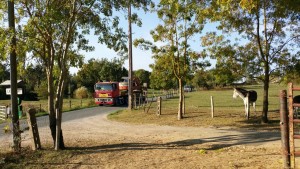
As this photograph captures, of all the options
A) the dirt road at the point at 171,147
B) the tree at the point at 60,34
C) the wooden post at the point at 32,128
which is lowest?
the dirt road at the point at 171,147

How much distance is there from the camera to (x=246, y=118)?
62.7ft

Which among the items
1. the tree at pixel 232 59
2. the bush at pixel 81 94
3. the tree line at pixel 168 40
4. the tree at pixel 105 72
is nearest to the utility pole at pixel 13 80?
the tree line at pixel 168 40

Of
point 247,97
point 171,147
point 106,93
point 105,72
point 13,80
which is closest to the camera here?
point 13,80

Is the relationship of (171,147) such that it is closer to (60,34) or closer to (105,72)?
(60,34)

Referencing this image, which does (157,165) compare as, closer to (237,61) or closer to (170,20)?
(237,61)

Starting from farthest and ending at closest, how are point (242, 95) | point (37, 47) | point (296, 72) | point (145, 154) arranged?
point (242, 95)
point (296, 72)
point (37, 47)
point (145, 154)

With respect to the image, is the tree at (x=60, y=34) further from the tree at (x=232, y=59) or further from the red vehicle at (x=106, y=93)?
the red vehicle at (x=106, y=93)

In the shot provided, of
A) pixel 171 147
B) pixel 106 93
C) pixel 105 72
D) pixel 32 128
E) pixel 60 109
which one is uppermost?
pixel 105 72

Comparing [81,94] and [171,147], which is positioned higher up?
[81,94]

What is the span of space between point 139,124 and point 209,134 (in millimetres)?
5224

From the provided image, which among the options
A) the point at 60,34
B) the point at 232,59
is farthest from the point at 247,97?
the point at 60,34

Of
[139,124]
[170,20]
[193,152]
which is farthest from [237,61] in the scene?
[193,152]

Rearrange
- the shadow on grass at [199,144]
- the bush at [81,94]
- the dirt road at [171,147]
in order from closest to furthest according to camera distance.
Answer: the dirt road at [171,147], the shadow on grass at [199,144], the bush at [81,94]

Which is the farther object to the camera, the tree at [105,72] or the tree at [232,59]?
the tree at [105,72]
